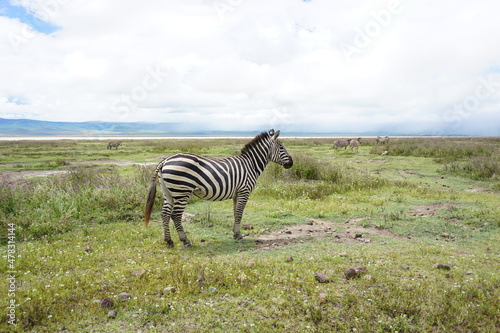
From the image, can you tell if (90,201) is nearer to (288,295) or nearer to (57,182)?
(57,182)

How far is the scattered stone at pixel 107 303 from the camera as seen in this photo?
454 centimetres

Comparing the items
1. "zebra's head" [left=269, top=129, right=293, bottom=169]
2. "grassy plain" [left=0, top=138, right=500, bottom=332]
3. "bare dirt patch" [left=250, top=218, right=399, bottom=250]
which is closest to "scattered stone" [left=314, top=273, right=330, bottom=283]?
"grassy plain" [left=0, top=138, right=500, bottom=332]

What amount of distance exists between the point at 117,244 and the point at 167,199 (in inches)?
65.0

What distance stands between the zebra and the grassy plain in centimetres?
86

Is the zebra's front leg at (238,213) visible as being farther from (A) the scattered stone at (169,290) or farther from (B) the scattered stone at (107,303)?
(B) the scattered stone at (107,303)

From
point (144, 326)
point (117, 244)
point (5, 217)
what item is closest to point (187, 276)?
point (144, 326)

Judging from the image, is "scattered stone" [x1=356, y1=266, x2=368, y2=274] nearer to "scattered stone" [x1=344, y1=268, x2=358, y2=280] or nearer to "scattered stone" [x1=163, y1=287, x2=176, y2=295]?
"scattered stone" [x1=344, y1=268, x2=358, y2=280]

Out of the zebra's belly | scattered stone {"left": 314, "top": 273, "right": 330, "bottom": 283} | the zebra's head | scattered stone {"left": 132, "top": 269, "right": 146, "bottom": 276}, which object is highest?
the zebra's head

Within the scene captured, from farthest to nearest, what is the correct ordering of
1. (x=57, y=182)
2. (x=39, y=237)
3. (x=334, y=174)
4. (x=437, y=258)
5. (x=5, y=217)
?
(x=334, y=174), (x=57, y=182), (x=5, y=217), (x=39, y=237), (x=437, y=258)

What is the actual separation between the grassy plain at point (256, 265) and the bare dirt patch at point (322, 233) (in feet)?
0.15

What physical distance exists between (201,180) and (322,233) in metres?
3.80

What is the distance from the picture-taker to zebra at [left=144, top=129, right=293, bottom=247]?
7.33 m

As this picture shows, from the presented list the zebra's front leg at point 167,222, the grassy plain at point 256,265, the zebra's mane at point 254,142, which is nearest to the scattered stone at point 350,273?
the grassy plain at point 256,265

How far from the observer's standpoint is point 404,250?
689 centimetres
